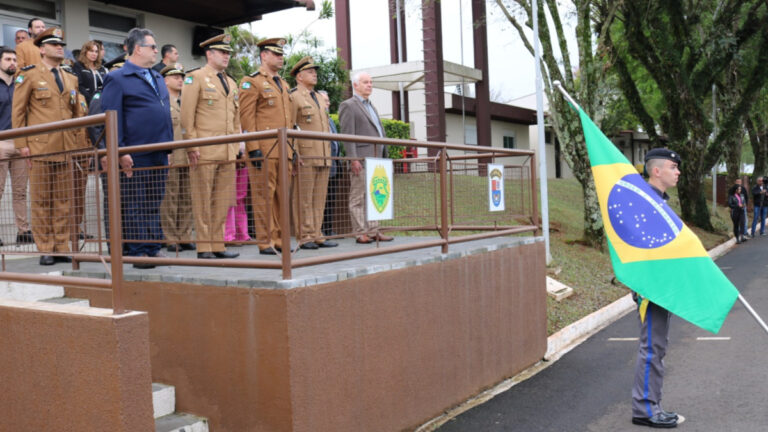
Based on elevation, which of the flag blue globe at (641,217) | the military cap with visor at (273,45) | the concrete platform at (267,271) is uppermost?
the military cap with visor at (273,45)

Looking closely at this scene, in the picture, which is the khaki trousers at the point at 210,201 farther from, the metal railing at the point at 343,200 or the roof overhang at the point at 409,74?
the roof overhang at the point at 409,74

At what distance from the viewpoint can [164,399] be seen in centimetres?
468

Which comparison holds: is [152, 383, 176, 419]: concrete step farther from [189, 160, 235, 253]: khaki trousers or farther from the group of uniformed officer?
[189, 160, 235, 253]: khaki trousers

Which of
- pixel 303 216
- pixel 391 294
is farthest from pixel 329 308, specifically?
pixel 303 216

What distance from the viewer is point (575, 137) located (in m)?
15.0

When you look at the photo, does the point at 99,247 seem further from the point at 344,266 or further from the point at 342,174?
the point at 342,174

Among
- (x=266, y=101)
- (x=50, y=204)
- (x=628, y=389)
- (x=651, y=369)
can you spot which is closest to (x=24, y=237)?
(x=50, y=204)

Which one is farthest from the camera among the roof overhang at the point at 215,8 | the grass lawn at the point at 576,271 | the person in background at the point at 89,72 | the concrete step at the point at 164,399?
the roof overhang at the point at 215,8

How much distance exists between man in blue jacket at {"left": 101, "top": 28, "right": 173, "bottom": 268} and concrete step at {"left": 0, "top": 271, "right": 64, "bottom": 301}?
610 millimetres

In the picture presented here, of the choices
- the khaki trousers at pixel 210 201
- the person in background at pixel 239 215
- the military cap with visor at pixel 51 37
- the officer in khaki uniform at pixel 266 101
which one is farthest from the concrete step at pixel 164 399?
the military cap with visor at pixel 51 37

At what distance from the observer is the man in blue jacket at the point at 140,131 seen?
5.35 m

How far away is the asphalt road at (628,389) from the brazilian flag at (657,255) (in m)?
0.15

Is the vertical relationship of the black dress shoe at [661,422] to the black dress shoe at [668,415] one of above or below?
below

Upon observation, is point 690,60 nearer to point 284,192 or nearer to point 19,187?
point 284,192
